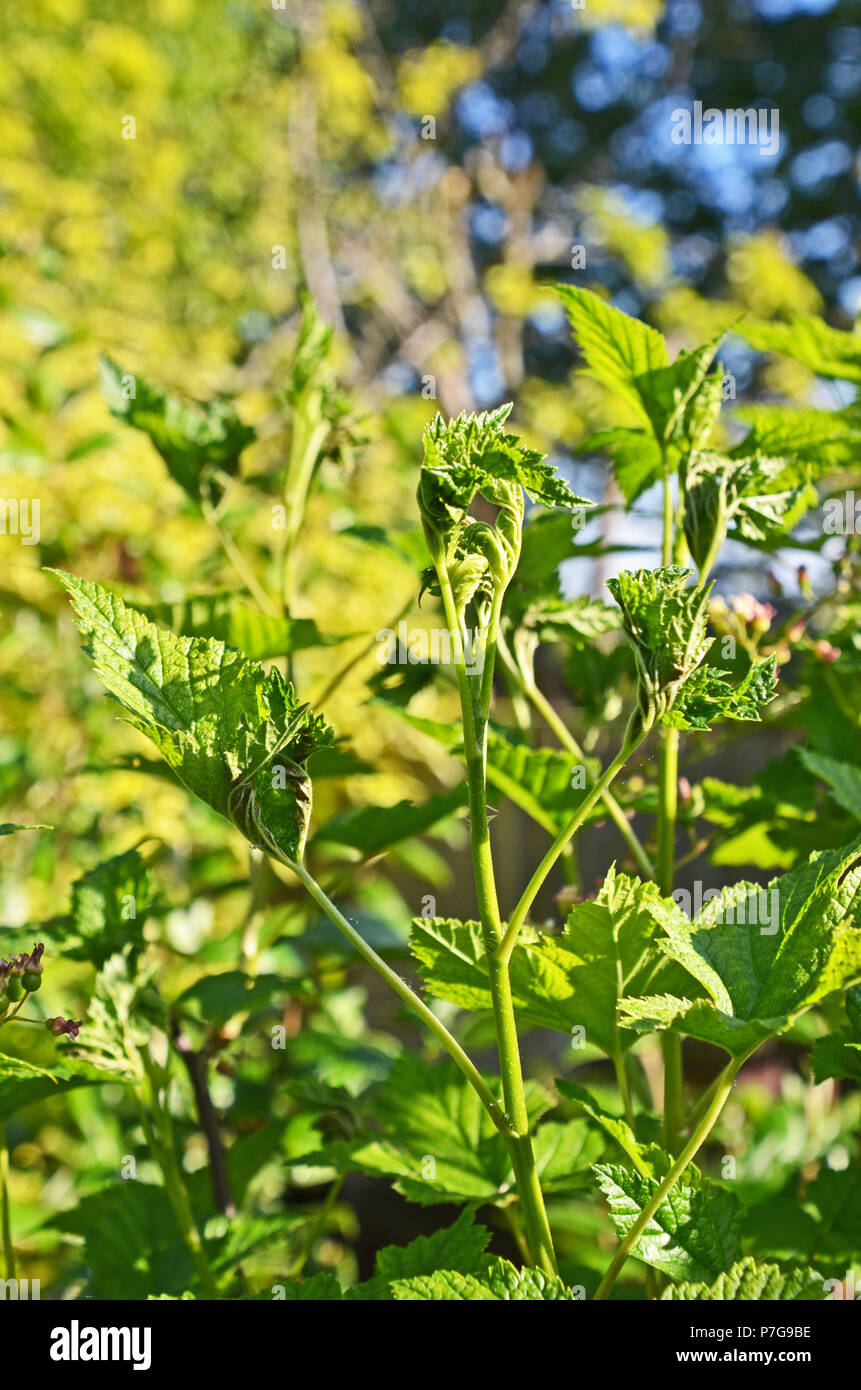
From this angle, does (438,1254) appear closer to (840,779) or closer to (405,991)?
(405,991)

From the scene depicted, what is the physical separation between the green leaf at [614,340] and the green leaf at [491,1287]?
21.1 inches

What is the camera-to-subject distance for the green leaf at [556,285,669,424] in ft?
2.40

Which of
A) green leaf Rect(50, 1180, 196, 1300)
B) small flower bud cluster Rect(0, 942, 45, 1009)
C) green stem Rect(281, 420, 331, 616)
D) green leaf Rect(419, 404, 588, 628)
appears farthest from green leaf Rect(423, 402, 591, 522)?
green leaf Rect(50, 1180, 196, 1300)

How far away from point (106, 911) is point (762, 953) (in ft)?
1.53

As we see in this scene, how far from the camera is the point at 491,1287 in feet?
1.64

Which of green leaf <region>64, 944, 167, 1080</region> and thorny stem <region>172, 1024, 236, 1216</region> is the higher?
green leaf <region>64, 944, 167, 1080</region>

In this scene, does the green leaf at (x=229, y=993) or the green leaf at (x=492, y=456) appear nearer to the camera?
the green leaf at (x=492, y=456)

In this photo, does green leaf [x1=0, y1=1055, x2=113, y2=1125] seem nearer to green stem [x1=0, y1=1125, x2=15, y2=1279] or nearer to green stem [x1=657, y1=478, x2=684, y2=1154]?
green stem [x1=0, y1=1125, x2=15, y2=1279]

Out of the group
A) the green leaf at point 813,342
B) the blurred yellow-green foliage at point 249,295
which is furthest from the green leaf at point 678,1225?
the blurred yellow-green foliage at point 249,295

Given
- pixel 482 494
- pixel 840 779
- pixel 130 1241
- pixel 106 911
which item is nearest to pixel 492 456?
pixel 482 494

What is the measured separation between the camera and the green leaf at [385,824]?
2.87ft

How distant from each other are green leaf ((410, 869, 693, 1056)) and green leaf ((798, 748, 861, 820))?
0.61 ft

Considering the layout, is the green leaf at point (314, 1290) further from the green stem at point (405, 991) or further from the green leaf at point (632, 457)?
the green leaf at point (632, 457)
